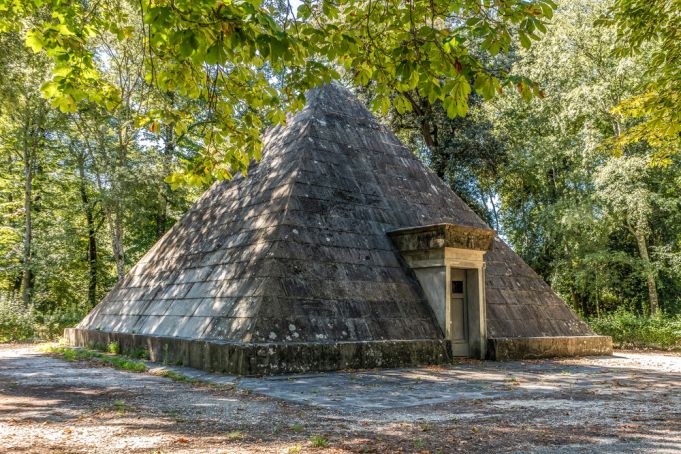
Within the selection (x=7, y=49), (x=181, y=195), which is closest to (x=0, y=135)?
(x=181, y=195)

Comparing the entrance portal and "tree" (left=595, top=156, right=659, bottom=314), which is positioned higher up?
"tree" (left=595, top=156, right=659, bottom=314)

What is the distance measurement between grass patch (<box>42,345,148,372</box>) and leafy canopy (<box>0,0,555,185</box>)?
4772mm

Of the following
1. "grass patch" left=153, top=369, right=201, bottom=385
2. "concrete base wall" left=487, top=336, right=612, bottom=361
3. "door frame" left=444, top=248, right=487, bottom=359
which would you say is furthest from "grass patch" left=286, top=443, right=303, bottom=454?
"concrete base wall" left=487, top=336, right=612, bottom=361

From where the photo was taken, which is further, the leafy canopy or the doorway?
the doorway

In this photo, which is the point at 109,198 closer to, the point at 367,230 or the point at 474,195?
the point at 367,230

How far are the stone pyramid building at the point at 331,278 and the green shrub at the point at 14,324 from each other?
5.75m

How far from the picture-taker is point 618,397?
672cm

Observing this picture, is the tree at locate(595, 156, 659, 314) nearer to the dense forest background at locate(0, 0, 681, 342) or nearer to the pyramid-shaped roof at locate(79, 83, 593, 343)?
the dense forest background at locate(0, 0, 681, 342)

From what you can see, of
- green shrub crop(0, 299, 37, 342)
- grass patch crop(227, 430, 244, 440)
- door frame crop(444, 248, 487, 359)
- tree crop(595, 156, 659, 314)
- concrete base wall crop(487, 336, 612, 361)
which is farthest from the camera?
tree crop(595, 156, 659, 314)

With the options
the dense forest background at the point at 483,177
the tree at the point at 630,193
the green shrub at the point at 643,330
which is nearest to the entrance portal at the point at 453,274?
the dense forest background at the point at 483,177

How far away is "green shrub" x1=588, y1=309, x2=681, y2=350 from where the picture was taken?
59.7ft

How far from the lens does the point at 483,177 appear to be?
85.5 feet

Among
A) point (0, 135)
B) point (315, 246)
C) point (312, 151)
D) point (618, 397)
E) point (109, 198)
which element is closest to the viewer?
point (618, 397)

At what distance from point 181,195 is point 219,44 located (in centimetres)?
2133
